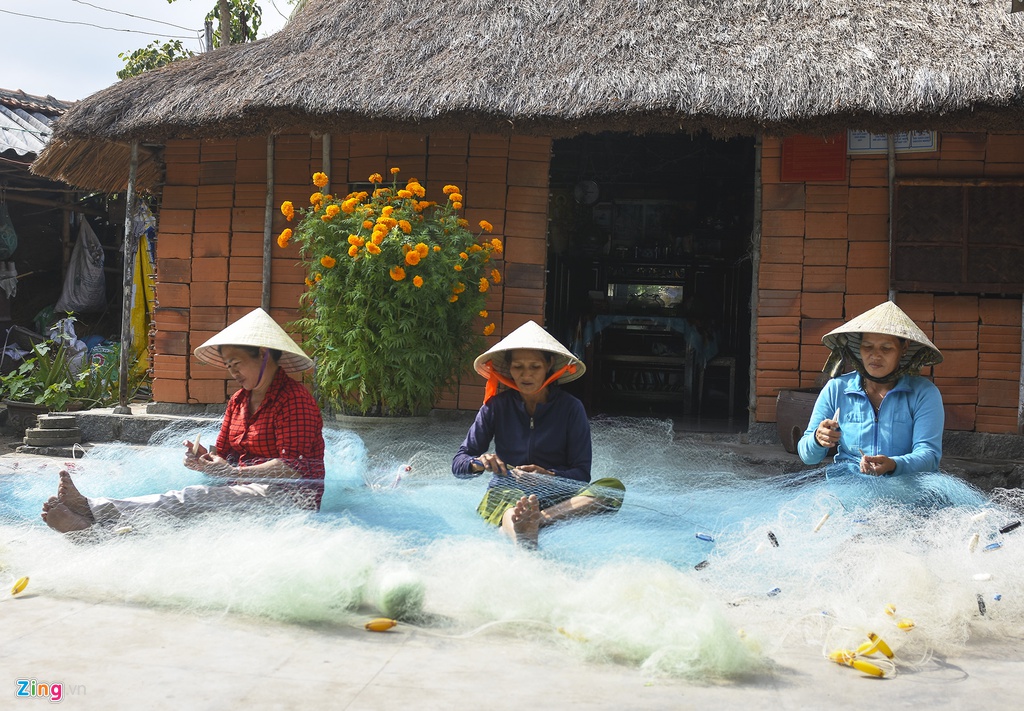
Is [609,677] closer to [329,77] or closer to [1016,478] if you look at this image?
[1016,478]

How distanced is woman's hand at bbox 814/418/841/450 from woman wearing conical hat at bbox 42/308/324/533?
2269 mm

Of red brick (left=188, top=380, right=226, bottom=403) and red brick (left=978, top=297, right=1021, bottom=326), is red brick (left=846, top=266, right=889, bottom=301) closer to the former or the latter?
red brick (left=978, top=297, right=1021, bottom=326)

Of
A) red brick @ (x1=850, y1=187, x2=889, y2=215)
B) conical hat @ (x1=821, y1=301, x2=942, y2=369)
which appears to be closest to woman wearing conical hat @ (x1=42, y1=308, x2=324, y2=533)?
conical hat @ (x1=821, y1=301, x2=942, y2=369)

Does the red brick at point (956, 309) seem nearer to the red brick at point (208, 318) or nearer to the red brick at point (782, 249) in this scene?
the red brick at point (782, 249)

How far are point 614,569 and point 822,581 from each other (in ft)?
2.71

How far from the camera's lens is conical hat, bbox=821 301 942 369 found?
4.25 metres

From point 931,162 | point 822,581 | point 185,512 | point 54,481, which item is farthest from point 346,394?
point 931,162

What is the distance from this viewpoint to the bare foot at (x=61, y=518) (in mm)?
3801

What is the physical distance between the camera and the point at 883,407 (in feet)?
14.1

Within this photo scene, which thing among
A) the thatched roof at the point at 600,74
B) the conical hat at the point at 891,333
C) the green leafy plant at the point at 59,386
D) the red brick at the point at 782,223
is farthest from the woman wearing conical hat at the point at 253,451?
the green leafy plant at the point at 59,386

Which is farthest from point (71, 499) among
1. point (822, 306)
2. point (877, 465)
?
point (822, 306)

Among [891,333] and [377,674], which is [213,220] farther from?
[377,674]

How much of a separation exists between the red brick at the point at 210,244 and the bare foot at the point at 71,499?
4.18 m

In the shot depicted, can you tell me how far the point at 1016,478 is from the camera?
21.0 feet
